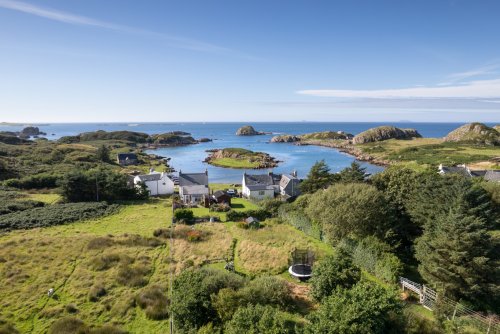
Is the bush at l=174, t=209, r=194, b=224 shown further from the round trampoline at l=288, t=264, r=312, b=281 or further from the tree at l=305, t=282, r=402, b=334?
the tree at l=305, t=282, r=402, b=334

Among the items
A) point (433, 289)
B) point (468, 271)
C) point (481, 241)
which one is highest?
point (481, 241)

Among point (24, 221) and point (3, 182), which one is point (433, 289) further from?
point (3, 182)

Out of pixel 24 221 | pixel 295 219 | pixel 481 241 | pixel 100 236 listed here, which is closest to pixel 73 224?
pixel 24 221

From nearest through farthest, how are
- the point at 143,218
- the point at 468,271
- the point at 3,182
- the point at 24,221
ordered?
the point at 468,271 < the point at 24,221 < the point at 143,218 < the point at 3,182

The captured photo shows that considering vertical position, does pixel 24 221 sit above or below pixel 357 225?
below

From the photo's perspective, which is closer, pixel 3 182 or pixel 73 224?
pixel 73 224

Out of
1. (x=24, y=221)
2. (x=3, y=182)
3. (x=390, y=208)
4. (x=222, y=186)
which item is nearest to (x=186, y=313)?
(x=390, y=208)

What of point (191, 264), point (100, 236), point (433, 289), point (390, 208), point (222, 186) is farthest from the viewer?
point (222, 186)
